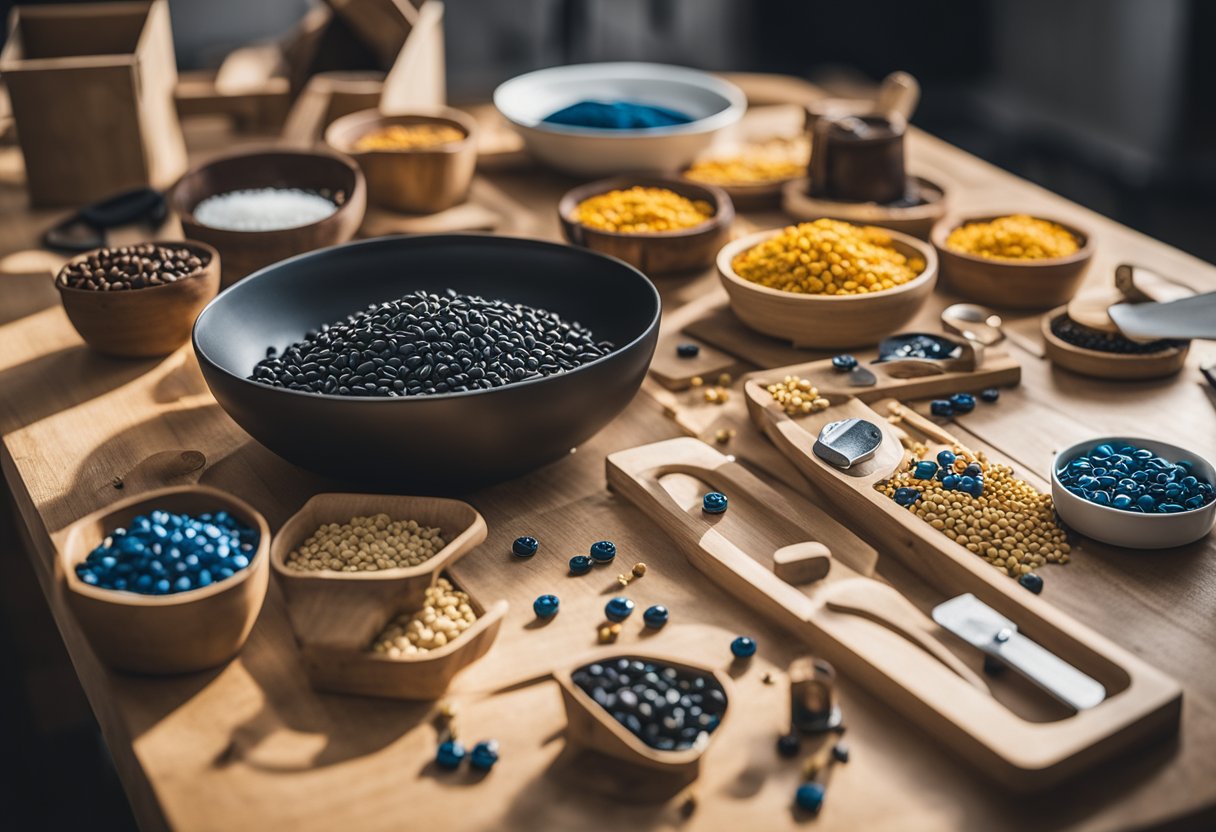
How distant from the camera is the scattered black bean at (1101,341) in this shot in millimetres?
1615

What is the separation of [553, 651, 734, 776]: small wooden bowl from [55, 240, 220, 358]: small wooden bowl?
0.91 metres

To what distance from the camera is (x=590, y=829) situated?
3.05ft

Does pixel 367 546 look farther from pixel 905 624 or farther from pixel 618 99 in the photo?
pixel 618 99

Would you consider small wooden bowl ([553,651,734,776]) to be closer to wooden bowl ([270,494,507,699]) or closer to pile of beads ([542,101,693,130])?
wooden bowl ([270,494,507,699])

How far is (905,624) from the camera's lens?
3.64 feet

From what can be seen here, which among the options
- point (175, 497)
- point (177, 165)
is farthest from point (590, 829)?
point (177, 165)

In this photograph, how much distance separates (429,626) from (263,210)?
3.53 feet

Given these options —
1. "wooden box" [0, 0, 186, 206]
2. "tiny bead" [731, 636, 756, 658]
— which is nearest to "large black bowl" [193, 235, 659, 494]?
"tiny bead" [731, 636, 756, 658]

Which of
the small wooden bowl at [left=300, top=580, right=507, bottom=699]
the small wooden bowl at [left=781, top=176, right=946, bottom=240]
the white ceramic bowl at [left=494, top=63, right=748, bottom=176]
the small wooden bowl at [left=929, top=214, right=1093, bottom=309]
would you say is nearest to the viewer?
the small wooden bowl at [left=300, top=580, right=507, bottom=699]

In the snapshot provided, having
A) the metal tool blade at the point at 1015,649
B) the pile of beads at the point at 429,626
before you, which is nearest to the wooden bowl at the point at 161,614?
the pile of beads at the point at 429,626

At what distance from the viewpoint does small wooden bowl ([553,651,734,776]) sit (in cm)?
94

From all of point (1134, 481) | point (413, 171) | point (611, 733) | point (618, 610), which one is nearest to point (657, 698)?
point (611, 733)

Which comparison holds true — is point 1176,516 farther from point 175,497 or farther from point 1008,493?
point 175,497

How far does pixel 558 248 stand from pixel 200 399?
53cm
